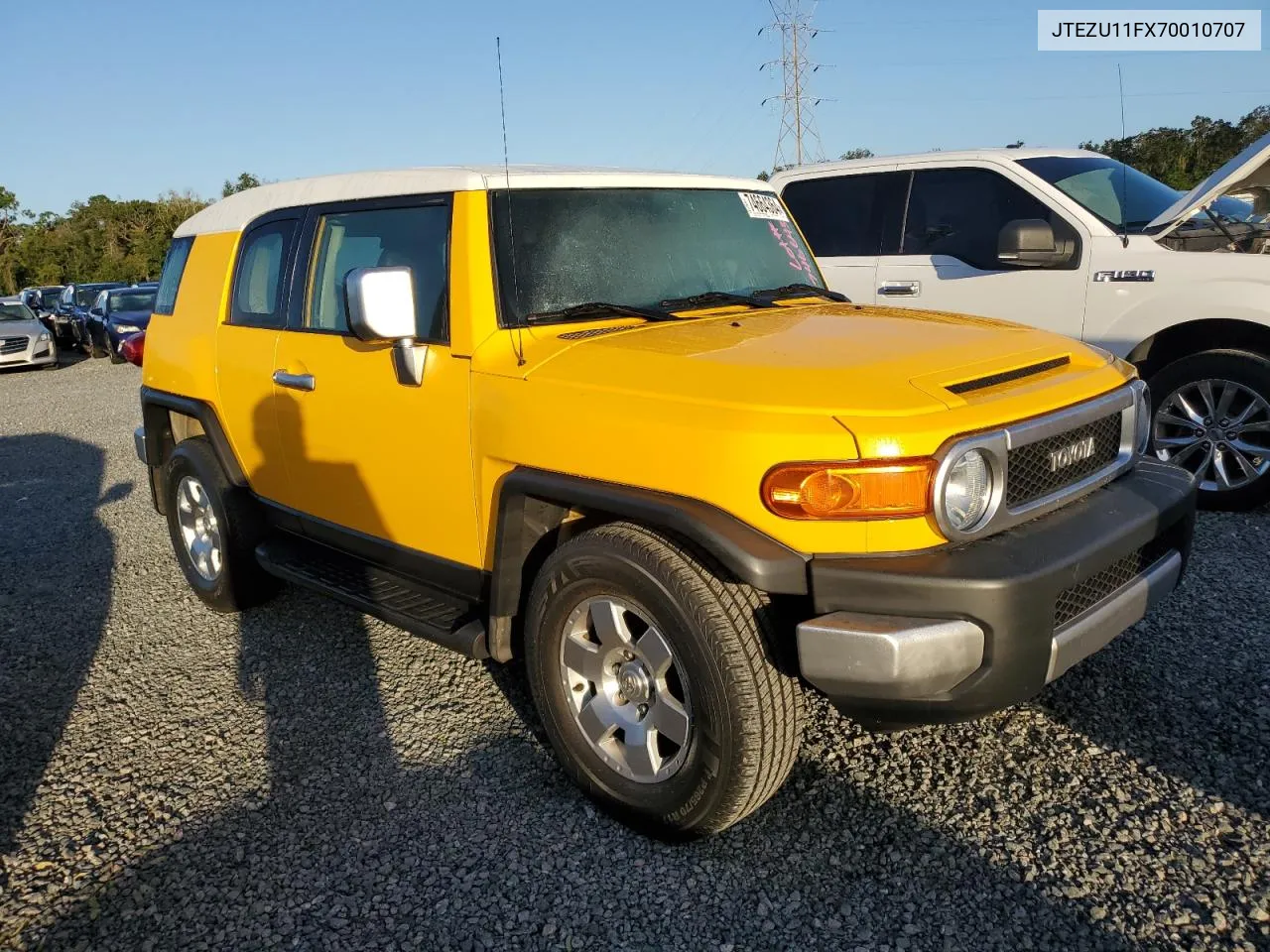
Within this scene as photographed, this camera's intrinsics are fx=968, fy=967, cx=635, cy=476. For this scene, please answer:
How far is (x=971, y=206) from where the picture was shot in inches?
247

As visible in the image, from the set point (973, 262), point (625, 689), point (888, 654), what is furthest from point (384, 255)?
point (973, 262)

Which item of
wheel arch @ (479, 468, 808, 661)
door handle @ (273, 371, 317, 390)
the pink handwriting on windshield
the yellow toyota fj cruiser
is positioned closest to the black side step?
the yellow toyota fj cruiser

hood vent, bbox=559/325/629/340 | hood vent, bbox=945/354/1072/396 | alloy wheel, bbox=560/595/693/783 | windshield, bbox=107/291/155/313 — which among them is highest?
windshield, bbox=107/291/155/313

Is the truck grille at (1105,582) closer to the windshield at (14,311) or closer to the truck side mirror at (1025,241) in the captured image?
the truck side mirror at (1025,241)

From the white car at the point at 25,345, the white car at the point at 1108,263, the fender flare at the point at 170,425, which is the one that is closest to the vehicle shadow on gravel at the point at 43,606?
the fender flare at the point at 170,425

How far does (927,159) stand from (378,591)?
4.79m

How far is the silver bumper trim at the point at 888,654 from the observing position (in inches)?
91.0

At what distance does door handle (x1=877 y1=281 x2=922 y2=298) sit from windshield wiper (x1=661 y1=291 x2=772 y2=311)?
10.0 feet

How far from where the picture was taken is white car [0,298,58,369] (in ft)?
63.0

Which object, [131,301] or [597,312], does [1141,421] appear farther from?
[131,301]

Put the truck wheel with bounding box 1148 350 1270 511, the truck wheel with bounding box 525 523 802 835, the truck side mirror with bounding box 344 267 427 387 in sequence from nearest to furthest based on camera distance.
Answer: the truck wheel with bounding box 525 523 802 835 < the truck side mirror with bounding box 344 267 427 387 < the truck wheel with bounding box 1148 350 1270 511

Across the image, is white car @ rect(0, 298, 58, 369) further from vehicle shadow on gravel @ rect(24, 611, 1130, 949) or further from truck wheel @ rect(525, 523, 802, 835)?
truck wheel @ rect(525, 523, 802, 835)

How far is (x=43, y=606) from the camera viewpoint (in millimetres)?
5137

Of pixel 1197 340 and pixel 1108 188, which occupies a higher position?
pixel 1108 188
